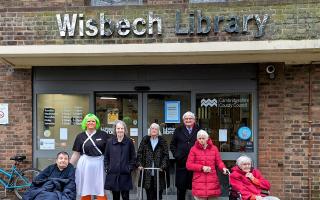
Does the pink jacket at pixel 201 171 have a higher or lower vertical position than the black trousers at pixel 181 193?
higher

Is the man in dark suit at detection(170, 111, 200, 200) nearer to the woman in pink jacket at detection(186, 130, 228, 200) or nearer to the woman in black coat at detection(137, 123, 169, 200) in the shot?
the woman in black coat at detection(137, 123, 169, 200)

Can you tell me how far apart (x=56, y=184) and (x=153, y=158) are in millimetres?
1635

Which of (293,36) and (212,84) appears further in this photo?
(212,84)

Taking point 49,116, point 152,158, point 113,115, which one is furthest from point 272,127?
point 49,116

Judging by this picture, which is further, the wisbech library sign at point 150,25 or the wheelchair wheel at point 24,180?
the wheelchair wheel at point 24,180

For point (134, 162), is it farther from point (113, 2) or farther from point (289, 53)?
point (113, 2)

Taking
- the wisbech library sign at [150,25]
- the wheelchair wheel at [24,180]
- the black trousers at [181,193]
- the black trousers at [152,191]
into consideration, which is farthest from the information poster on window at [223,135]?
the wheelchair wheel at [24,180]

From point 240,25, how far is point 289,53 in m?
0.97

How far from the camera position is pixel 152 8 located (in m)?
7.96

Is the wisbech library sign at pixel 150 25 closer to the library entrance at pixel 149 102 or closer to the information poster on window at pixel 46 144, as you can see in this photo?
the library entrance at pixel 149 102

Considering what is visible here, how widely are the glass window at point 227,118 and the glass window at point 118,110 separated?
1.30 meters

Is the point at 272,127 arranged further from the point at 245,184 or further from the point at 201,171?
the point at 245,184

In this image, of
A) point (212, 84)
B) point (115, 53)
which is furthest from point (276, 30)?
point (115, 53)

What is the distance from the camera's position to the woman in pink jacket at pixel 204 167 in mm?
6523
